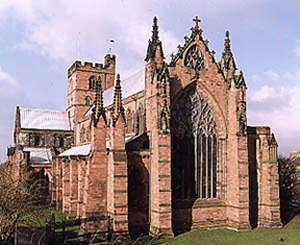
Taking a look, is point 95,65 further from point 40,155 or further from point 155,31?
point 155,31

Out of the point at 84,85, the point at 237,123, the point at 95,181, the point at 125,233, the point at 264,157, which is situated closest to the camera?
the point at 125,233

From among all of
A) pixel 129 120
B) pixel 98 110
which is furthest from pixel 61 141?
pixel 98 110

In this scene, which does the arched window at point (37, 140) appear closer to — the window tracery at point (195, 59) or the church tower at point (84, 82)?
the church tower at point (84, 82)

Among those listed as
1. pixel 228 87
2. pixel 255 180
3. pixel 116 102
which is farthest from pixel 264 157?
pixel 116 102

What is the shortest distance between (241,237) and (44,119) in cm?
3696

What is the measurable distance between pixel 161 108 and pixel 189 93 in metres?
3.50

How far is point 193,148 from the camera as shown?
22.5 metres

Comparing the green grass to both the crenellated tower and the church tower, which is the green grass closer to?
the crenellated tower

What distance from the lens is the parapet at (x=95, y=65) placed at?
48938mm

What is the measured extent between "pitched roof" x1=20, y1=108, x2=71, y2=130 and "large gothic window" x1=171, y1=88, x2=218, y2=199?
30237 millimetres

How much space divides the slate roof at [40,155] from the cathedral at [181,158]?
16.8 m

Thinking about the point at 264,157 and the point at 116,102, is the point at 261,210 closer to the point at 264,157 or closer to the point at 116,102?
the point at 264,157

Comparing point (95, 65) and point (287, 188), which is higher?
point (95, 65)

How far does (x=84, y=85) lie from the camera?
48938mm
